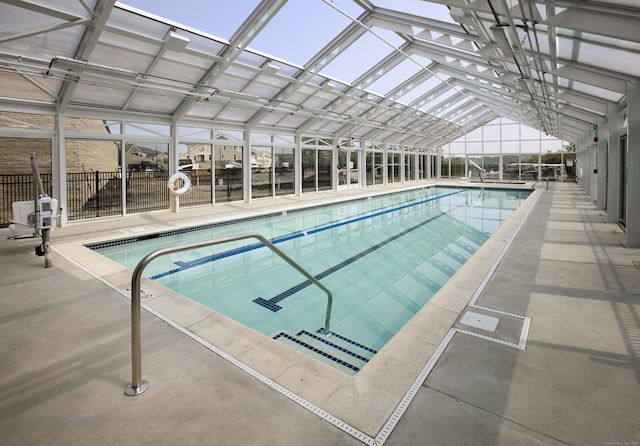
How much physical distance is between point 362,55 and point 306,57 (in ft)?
5.49

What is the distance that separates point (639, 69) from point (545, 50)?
1.18m

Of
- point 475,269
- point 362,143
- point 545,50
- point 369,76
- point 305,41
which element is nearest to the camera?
point 475,269

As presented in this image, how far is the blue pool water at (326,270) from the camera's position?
3.76 m

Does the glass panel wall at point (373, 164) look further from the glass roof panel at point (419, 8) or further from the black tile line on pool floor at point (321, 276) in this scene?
the glass roof panel at point (419, 8)

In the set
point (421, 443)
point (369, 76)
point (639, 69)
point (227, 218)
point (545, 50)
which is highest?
point (369, 76)

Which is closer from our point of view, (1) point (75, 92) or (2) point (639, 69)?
(2) point (639, 69)

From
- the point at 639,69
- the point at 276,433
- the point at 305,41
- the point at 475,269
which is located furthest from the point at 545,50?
the point at 276,433

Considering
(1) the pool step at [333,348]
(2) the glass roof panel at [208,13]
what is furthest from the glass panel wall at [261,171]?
(1) the pool step at [333,348]

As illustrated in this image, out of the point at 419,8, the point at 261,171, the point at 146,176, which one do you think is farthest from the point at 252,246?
the point at 419,8

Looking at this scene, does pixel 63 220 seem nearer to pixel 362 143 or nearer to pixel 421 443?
pixel 421 443

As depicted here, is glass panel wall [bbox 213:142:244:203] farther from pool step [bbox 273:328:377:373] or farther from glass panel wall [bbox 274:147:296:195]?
pool step [bbox 273:328:377:373]

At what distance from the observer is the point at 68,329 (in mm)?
2746

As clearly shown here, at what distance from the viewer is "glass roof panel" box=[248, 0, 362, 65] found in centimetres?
697

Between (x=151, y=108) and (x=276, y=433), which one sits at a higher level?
(x=151, y=108)
